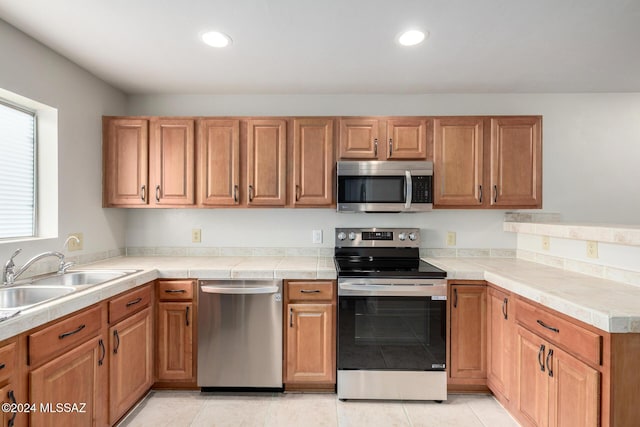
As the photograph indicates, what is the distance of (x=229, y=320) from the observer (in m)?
2.38

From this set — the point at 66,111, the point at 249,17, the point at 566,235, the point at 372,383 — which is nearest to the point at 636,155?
the point at 566,235

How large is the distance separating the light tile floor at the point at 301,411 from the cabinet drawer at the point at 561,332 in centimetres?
77

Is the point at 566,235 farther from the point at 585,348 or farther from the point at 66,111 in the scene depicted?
the point at 66,111

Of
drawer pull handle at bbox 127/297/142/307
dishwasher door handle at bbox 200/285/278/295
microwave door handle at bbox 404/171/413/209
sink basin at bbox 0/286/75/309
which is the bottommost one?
drawer pull handle at bbox 127/297/142/307

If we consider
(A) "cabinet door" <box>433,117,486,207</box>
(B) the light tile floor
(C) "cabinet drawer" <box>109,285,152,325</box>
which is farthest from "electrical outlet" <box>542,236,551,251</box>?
(C) "cabinet drawer" <box>109,285,152,325</box>

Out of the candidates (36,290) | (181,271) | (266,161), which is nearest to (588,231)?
(266,161)

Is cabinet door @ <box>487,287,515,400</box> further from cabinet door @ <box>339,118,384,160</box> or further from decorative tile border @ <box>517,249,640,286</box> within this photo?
cabinet door @ <box>339,118,384,160</box>

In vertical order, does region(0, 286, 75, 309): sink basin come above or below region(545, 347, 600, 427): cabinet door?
above

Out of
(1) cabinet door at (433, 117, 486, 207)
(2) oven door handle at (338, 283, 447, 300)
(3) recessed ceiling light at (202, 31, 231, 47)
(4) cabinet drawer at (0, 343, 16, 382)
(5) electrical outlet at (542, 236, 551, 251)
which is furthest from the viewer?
(1) cabinet door at (433, 117, 486, 207)

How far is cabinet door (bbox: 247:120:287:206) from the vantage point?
273 cm

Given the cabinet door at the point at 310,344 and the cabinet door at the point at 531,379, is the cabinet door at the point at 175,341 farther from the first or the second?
the cabinet door at the point at 531,379

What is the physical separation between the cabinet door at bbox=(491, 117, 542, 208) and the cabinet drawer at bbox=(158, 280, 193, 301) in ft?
8.20

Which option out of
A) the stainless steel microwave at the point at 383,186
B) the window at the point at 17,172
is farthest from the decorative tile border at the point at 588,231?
the window at the point at 17,172

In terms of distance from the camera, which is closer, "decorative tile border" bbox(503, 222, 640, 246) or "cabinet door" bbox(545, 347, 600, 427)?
"cabinet door" bbox(545, 347, 600, 427)
